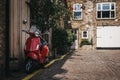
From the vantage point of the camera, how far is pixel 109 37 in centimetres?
3612

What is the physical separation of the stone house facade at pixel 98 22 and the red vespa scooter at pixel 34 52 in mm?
25639

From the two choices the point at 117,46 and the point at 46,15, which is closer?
the point at 46,15

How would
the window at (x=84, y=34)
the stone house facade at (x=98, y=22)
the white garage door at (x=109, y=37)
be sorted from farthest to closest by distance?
the window at (x=84, y=34) < the stone house facade at (x=98, y=22) < the white garage door at (x=109, y=37)

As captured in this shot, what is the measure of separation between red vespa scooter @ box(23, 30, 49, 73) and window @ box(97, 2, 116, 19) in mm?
27096

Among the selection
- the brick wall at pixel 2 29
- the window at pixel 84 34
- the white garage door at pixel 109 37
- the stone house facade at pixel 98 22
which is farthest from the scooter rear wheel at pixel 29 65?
the white garage door at pixel 109 37

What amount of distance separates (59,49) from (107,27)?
16.0 meters

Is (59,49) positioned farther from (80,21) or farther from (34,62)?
(80,21)

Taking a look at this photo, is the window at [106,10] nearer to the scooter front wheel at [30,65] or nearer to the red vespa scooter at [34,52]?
the red vespa scooter at [34,52]

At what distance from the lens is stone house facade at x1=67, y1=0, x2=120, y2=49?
36.1 meters

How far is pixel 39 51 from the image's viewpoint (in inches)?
397

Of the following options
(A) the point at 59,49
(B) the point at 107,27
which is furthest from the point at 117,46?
(A) the point at 59,49

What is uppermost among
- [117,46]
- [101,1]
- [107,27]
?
[101,1]

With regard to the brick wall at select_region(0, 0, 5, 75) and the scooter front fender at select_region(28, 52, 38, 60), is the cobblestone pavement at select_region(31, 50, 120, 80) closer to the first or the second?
the scooter front fender at select_region(28, 52, 38, 60)

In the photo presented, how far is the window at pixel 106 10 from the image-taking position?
120ft
